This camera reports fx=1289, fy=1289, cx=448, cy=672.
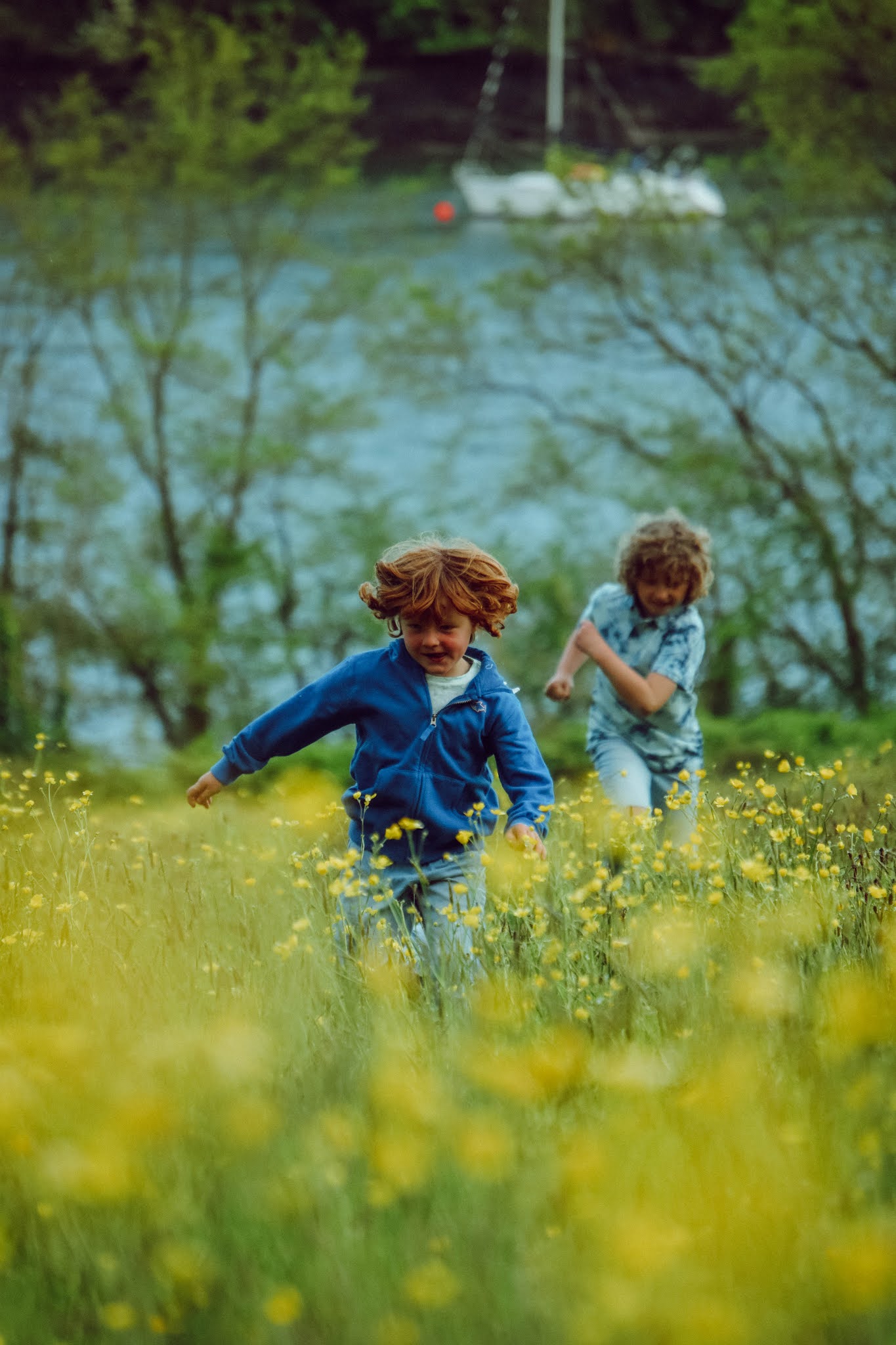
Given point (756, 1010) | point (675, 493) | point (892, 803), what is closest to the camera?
point (756, 1010)

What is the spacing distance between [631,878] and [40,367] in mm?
10185

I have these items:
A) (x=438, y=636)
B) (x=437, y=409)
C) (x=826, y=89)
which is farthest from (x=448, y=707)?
(x=826, y=89)

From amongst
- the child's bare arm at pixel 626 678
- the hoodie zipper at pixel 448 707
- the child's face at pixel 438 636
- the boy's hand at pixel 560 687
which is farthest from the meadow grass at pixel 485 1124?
the child's bare arm at pixel 626 678

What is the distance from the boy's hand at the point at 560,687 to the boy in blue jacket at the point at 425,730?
745 mm

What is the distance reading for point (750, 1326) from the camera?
A: 1.62 metres

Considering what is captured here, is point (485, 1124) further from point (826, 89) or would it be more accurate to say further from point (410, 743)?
point (826, 89)

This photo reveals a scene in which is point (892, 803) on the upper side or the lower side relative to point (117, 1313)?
upper

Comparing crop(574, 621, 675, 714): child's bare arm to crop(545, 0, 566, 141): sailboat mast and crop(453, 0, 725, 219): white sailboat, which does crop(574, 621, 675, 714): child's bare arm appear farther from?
crop(545, 0, 566, 141): sailboat mast

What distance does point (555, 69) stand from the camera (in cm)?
1216

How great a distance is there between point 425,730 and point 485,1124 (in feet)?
4.57

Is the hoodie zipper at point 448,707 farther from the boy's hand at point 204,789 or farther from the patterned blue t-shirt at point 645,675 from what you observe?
the patterned blue t-shirt at point 645,675

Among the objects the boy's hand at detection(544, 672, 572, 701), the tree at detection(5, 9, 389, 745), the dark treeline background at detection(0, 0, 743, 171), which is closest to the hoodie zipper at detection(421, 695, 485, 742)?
the boy's hand at detection(544, 672, 572, 701)

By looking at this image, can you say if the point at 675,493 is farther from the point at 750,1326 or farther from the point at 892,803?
the point at 750,1326

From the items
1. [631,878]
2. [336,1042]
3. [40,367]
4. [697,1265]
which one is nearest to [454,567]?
[631,878]
